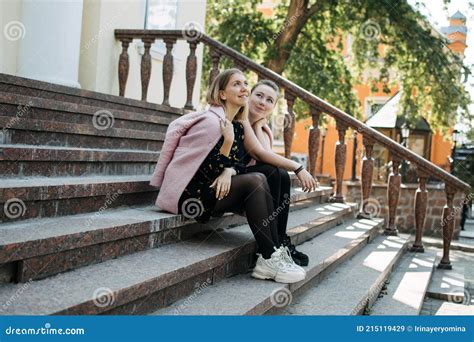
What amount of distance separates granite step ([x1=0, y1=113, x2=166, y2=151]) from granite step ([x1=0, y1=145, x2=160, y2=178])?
182 millimetres

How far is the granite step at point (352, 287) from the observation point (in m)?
3.44

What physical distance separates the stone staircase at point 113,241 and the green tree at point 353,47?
277 inches

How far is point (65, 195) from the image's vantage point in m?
3.12

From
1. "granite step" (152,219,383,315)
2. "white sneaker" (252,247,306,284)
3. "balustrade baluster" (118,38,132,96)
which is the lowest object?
"granite step" (152,219,383,315)

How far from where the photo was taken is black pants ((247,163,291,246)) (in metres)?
3.71

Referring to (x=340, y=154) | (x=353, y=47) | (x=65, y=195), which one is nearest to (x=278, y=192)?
(x=65, y=195)

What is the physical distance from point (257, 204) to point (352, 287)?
113cm

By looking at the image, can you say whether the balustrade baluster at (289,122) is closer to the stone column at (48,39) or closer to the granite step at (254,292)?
the granite step at (254,292)

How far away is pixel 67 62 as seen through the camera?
561cm

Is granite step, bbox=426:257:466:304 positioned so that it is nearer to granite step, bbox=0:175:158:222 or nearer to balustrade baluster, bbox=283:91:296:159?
balustrade baluster, bbox=283:91:296:159

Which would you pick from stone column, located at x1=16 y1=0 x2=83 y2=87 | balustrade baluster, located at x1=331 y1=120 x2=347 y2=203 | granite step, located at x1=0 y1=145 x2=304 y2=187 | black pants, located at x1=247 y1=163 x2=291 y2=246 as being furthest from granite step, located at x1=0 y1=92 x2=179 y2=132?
balustrade baluster, located at x1=331 y1=120 x2=347 y2=203

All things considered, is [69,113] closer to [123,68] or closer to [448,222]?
[123,68]
